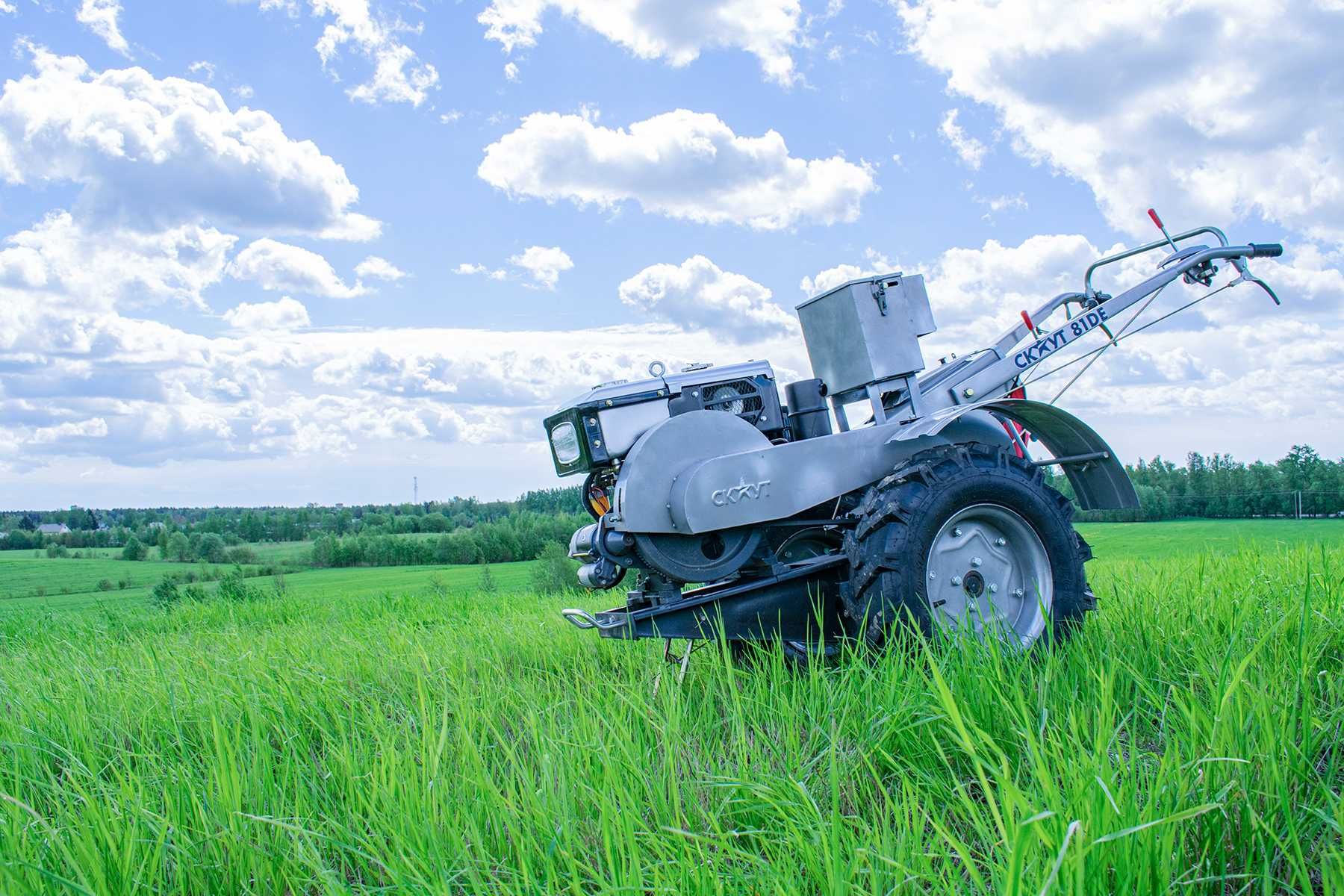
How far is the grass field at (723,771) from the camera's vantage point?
235 cm

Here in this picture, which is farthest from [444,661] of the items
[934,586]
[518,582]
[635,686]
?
[518,582]

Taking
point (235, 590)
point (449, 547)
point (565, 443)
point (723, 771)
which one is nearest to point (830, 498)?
point (565, 443)

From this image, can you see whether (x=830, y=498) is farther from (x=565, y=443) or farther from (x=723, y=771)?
(x=723, y=771)

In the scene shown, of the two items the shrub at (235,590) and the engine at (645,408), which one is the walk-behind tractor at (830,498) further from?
the shrub at (235,590)

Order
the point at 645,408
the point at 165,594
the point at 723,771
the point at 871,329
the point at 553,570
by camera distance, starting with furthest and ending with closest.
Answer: the point at 553,570, the point at 165,594, the point at 871,329, the point at 645,408, the point at 723,771

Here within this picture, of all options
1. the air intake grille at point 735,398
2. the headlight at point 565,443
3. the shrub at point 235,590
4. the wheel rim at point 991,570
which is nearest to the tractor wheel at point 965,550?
the wheel rim at point 991,570

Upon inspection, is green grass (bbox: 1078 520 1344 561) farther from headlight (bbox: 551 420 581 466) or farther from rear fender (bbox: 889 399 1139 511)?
→ headlight (bbox: 551 420 581 466)

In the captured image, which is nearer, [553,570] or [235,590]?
[235,590]

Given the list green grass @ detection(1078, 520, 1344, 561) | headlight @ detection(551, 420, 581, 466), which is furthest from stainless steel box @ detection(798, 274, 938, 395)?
green grass @ detection(1078, 520, 1344, 561)

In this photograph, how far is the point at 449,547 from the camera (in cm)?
2055

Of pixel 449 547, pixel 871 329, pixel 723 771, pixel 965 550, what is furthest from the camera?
pixel 449 547

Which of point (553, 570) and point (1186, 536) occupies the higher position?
point (553, 570)

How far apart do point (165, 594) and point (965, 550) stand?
10.4m

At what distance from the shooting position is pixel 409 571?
1692 cm
